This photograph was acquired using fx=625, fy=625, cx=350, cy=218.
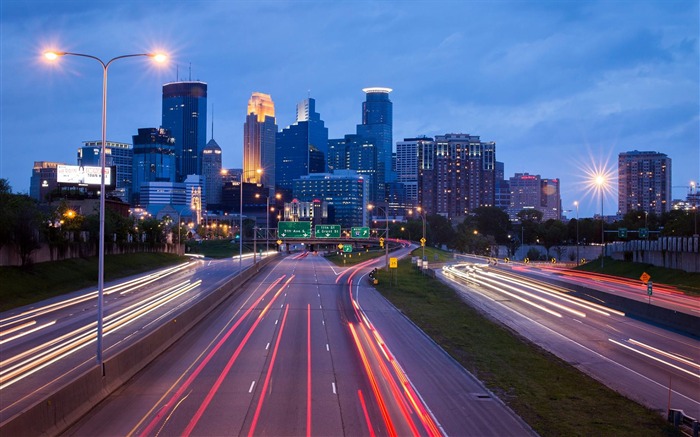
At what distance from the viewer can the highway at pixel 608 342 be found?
2402cm

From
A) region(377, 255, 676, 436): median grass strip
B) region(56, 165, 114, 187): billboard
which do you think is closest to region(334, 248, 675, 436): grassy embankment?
region(377, 255, 676, 436): median grass strip

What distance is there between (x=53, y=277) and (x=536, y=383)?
49474mm

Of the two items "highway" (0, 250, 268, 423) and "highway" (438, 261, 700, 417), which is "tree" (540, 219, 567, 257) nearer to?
"highway" (438, 261, 700, 417)

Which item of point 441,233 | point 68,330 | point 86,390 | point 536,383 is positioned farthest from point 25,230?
point 441,233

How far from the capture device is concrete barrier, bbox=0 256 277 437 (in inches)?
562

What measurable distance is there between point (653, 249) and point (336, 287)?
1504 inches

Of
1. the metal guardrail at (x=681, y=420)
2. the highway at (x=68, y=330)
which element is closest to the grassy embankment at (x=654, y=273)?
the metal guardrail at (x=681, y=420)

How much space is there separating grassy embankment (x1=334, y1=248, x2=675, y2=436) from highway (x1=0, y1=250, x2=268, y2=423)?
15.4 meters

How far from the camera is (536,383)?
24109 mm

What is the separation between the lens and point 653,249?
7362cm

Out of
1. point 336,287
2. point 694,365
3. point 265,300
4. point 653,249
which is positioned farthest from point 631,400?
point 653,249

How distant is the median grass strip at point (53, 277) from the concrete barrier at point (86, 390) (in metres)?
22.1

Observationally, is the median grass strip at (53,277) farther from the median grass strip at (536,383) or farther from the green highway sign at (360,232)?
the green highway sign at (360,232)

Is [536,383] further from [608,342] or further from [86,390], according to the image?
[86,390]
